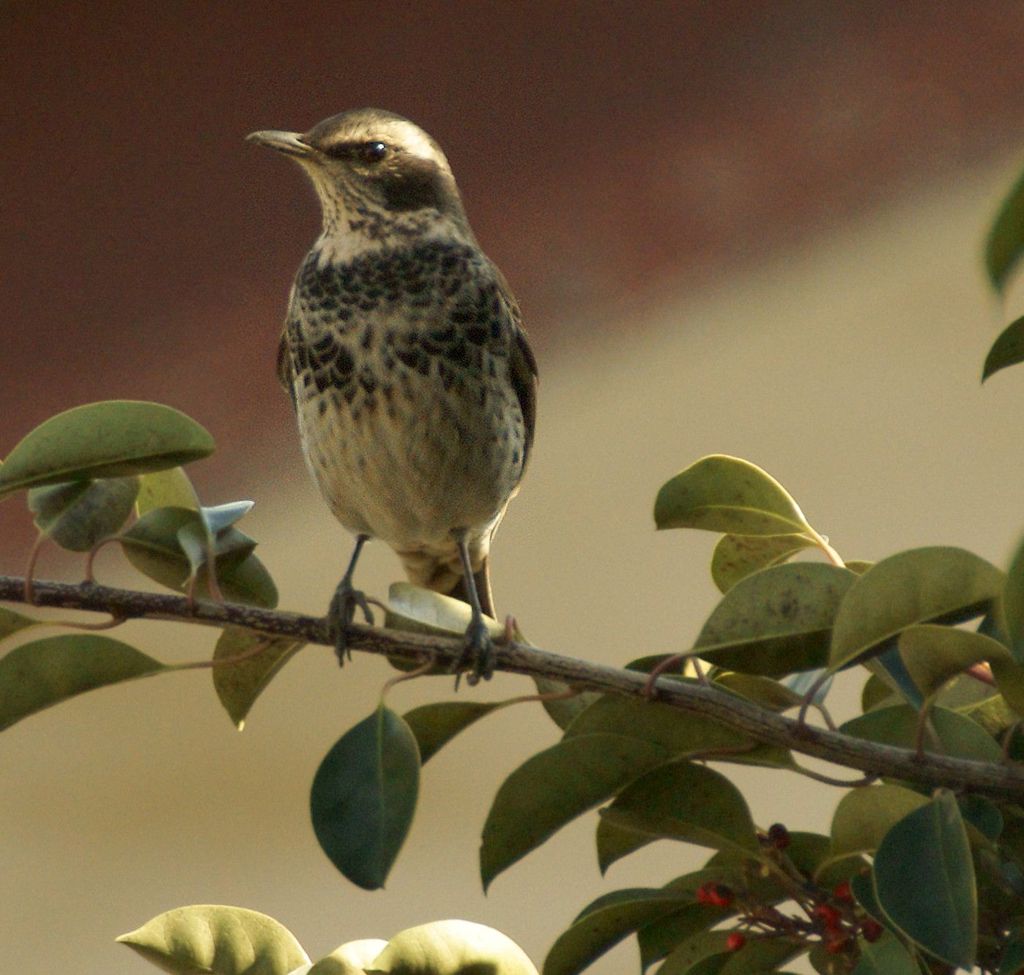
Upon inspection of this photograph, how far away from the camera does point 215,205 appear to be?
2826 mm

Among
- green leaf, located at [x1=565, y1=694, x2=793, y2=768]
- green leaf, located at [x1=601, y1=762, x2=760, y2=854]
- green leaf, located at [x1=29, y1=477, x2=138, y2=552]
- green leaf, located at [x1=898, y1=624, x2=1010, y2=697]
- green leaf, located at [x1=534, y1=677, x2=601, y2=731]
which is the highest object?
green leaf, located at [x1=29, y1=477, x2=138, y2=552]

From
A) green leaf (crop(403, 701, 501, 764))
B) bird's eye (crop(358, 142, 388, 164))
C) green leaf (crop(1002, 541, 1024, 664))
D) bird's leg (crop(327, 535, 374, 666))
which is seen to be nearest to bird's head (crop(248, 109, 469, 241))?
bird's eye (crop(358, 142, 388, 164))

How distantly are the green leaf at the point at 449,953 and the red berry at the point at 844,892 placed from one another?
7.6 inches

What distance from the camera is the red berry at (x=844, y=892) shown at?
0.93m

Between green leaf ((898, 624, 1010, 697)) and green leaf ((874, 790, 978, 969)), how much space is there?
0.21ft

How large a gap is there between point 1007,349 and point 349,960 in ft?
1.68

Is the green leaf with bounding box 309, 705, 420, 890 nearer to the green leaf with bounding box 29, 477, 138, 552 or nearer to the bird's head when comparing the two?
the green leaf with bounding box 29, 477, 138, 552

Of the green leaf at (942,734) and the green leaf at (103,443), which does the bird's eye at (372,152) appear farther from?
the green leaf at (942,734)

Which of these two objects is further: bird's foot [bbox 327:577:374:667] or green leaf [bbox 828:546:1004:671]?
bird's foot [bbox 327:577:374:667]

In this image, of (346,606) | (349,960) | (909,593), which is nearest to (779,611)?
(909,593)

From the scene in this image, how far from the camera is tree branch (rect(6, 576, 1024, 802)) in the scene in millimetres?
843

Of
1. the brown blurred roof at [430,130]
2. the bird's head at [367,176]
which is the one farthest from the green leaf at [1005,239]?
the brown blurred roof at [430,130]

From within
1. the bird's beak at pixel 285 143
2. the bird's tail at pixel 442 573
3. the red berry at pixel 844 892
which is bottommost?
the red berry at pixel 844 892

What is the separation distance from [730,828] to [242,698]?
37 centimetres
